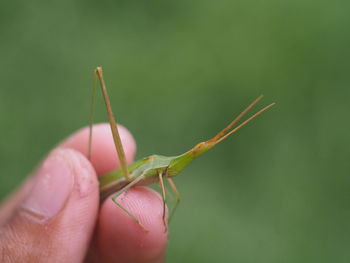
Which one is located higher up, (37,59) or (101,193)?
(37,59)

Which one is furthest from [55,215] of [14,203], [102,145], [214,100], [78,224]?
[214,100]

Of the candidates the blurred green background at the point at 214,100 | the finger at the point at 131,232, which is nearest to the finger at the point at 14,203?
the finger at the point at 131,232

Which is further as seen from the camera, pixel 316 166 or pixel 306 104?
pixel 306 104

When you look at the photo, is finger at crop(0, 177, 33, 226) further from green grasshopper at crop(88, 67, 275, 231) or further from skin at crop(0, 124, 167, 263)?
green grasshopper at crop(88, 67, 275, 231)

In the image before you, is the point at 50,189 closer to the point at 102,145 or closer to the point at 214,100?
the point at 102,145

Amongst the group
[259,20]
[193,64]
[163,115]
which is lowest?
[163,115]

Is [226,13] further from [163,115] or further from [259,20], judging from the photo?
[163,115]

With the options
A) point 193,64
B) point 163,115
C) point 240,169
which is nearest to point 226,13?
point 193,64
